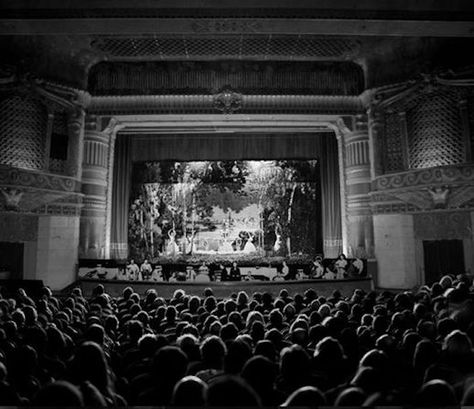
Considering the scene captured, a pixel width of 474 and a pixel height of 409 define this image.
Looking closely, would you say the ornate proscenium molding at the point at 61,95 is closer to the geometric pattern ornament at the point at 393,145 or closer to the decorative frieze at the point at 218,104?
the decorative frieze at the point at 218,104

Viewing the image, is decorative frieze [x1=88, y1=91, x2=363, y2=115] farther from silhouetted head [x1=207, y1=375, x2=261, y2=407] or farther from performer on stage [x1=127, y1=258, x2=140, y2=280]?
silhouetted head [x1=207, y1=375, x2=261, y2=407]

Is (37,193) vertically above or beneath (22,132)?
beneath

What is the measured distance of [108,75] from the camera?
53.9 ft

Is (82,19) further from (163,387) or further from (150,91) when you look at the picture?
(163,387)

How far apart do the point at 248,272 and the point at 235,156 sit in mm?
6746

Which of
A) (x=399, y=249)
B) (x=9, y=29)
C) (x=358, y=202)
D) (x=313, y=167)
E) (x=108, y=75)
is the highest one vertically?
(x=108, y=75)

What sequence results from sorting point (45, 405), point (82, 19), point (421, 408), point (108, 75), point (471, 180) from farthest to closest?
point (108, 75) → point (471, 180) → point (82, 19) → point (421, 408) → point (45, 405)

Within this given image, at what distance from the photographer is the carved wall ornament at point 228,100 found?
631 inches

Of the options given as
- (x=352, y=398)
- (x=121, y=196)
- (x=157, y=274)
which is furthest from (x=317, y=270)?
(x=352, y=398)

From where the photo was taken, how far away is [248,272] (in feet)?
47.1

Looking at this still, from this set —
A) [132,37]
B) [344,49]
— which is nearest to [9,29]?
[132,37]

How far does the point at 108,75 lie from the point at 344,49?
9.40 m

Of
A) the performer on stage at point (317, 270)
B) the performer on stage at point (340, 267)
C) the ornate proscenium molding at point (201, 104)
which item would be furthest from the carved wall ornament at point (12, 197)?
the performer on stage at point (340, 267)

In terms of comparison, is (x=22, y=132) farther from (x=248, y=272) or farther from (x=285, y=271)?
(x=285, y=271)
